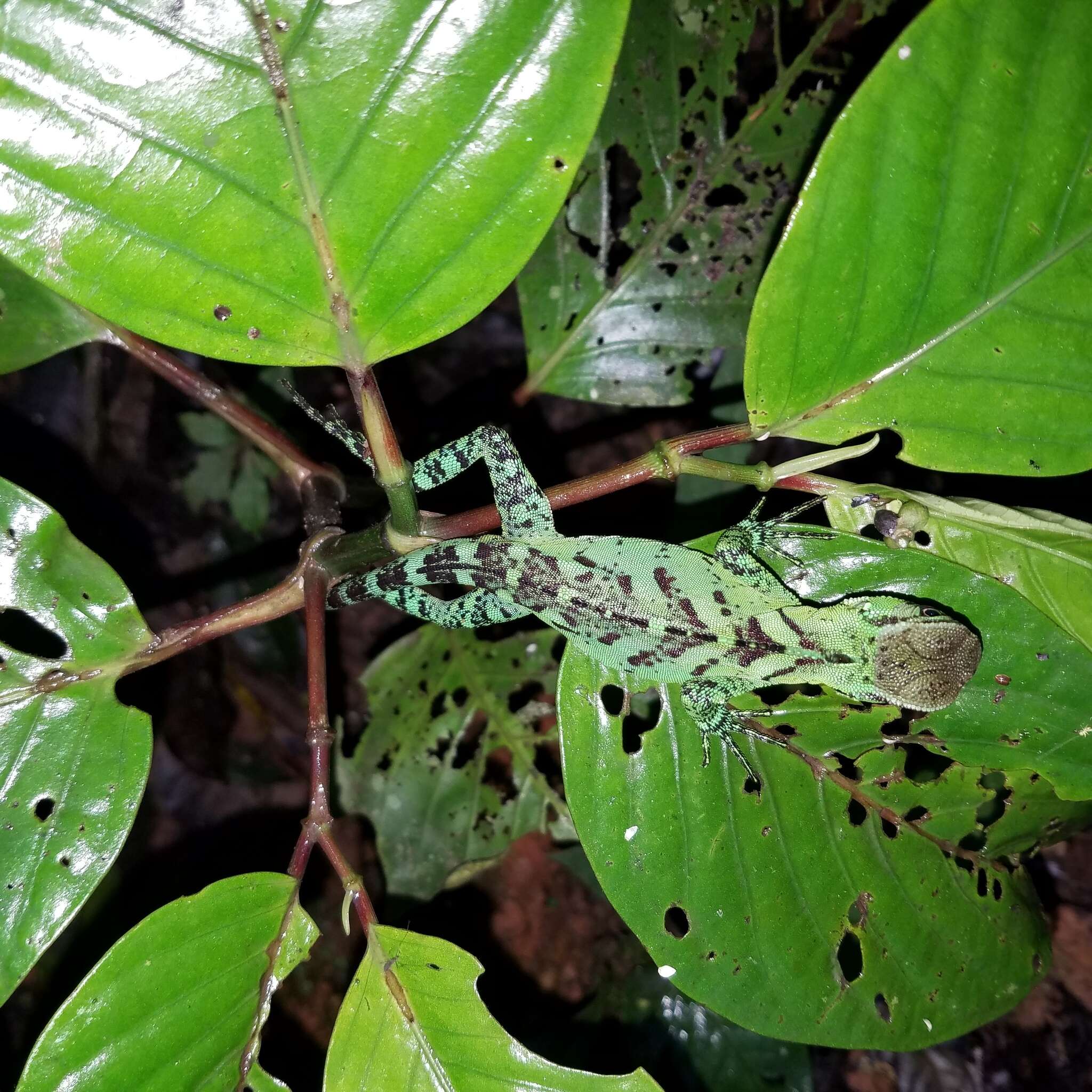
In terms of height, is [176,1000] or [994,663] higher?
[994,663]

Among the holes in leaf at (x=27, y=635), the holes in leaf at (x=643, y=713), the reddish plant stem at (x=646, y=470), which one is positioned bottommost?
the holes in leaf at (x=643, y=713)

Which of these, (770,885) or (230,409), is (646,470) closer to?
(770,885)

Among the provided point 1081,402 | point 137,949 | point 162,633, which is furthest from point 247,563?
point 1081,402

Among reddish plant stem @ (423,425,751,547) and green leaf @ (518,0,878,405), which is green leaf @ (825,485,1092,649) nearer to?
reddish plant stem @ (423,425,751,547)

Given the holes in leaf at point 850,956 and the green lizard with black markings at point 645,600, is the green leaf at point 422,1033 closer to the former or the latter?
the green lizard with black markings at point 645,600

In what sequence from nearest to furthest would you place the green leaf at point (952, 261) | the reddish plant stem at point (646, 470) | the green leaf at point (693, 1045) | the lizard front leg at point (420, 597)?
the green leaf at point (952, 261)
the reddish plant stem at point (646, 470)
the lizard front leg at point (420, 597)
the green leaf at point (693, 1045)

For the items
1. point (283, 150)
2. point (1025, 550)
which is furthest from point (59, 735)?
point (1025, 550)

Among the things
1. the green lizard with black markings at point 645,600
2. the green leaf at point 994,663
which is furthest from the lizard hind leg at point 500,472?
the green leaf at point 994,663
